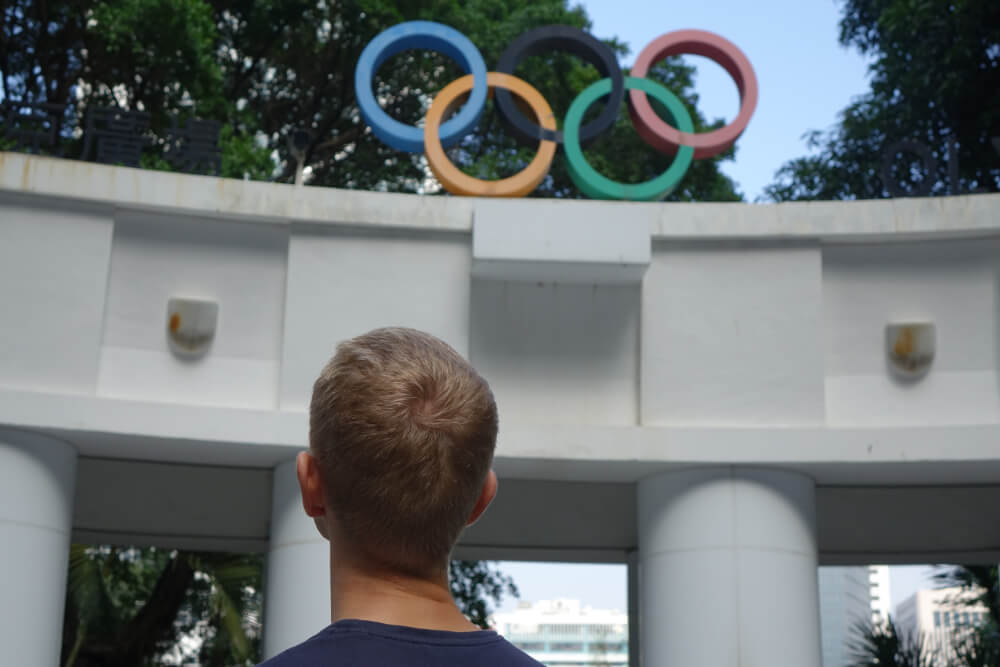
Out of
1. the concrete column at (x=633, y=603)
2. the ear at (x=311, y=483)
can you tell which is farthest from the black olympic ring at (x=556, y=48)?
the ear at (x=311, y=483)

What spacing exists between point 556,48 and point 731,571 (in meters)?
6.82

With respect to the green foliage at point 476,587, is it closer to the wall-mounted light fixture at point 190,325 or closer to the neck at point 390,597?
the wall-mounted light fixture at point 190,325

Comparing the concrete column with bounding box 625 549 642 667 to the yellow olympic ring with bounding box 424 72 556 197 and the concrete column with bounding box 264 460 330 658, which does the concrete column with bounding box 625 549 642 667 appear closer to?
the concrete column with bounding box 264 460 330 658

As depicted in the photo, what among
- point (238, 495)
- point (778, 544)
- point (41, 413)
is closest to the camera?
point (41, 413)

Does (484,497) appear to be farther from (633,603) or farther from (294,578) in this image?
(633,603)

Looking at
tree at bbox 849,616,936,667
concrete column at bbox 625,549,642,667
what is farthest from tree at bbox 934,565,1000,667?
concrete column at bbox 625,549,642,667

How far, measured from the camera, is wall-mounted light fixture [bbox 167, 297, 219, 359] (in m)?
12.5

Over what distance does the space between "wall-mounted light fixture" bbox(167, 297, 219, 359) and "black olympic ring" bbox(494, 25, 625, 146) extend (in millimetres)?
4109

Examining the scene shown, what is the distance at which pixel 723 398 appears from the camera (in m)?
12.6

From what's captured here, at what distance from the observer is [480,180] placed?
13.4 m

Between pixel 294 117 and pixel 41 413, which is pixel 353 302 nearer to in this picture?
pixel 41 413

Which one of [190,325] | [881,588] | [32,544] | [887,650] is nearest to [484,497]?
[32,544]

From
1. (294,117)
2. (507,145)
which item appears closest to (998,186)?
(507,145)

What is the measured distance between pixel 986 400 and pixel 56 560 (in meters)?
9.80
